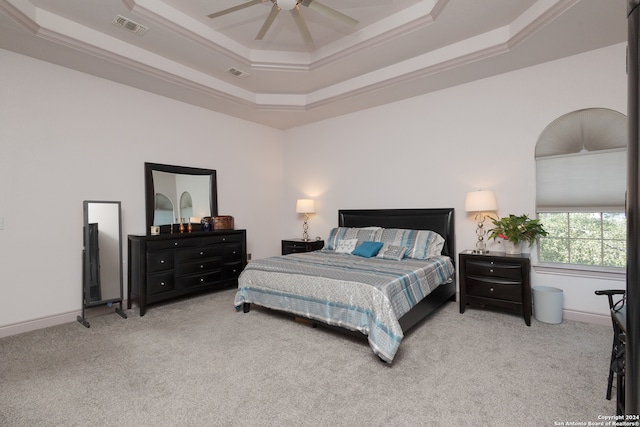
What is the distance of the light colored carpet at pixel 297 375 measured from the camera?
1899mm

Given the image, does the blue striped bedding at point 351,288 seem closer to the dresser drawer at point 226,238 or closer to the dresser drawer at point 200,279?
the dresser drawer at point 200,279

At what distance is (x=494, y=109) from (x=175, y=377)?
445 cm

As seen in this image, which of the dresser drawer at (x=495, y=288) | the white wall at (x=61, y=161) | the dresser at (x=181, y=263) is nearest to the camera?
the white wall at (x=61, y=161)

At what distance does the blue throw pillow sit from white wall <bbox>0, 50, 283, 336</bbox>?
9.39 feet

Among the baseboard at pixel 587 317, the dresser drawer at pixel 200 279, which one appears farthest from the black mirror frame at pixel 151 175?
the baseboard at pixel 587 317

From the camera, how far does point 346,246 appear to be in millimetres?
4461

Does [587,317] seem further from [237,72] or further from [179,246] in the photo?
[237,72]

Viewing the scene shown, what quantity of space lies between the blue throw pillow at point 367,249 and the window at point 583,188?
1898mm

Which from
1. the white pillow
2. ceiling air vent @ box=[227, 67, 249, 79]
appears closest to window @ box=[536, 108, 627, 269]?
the white pillow

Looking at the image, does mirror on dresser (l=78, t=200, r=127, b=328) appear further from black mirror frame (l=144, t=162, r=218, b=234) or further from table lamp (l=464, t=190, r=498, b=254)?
table lamp (l=464, t=190, r=498, b=254)

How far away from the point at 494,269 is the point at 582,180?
1362mm

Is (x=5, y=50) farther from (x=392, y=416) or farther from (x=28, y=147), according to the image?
(x=392, y=416)

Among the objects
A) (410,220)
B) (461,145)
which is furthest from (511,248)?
(461,145)

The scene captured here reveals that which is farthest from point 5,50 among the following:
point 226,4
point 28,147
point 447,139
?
point 447,139
